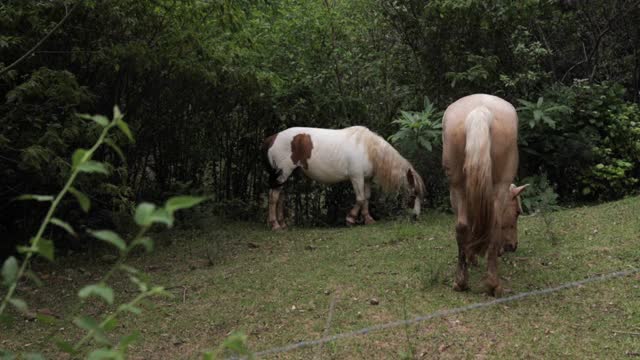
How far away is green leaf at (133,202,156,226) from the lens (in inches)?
39.5

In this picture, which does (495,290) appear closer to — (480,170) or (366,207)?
(480,170)

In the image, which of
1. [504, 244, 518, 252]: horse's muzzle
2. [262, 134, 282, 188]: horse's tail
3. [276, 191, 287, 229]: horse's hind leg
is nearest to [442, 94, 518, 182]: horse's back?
[504, 244, 518, 252]: horse's muzzle

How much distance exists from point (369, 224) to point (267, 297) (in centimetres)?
334

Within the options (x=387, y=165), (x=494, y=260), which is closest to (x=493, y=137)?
(x=494, y=260)

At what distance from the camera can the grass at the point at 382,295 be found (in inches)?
155

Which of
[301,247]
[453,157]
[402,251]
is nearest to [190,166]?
[301,247]

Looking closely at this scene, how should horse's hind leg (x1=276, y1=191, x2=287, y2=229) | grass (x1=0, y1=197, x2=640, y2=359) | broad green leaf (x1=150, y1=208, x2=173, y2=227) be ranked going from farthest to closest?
horse's hind leg (x1=276, y1=191, x2=287, y2=229), grass (x1=0, y1=197, x2=640, y2=359), broad green leaf (x1=150, y1=208, x2=173, y2=227)

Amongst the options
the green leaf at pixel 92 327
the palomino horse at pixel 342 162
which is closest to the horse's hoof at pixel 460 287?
the palomino horse at pixel 342 162

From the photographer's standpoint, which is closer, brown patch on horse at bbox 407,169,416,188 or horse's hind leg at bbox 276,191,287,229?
brown patch on horse at bbox 407,169,416,188

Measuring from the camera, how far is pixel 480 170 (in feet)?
13.8

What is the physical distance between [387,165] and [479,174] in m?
4.07

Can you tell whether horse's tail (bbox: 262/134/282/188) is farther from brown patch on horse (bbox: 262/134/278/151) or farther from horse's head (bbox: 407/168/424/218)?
horse's head (bbox: 407/168/424/218)

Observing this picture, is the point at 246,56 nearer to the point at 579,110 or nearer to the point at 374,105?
the point at 374,105

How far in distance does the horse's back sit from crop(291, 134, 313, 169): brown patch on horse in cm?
374
